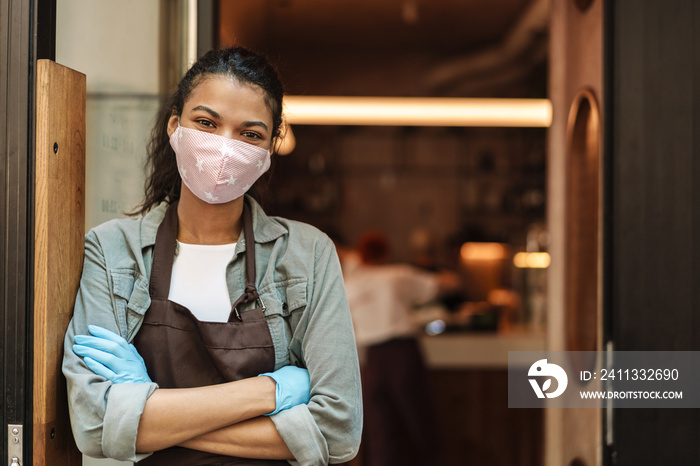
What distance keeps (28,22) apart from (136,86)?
2.45ft

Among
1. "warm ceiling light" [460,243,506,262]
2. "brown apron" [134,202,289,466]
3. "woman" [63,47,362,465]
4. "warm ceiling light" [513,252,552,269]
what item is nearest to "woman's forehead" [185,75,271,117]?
"woman" [63,47,362,465]

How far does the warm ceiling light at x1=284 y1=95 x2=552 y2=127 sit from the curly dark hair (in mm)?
3826

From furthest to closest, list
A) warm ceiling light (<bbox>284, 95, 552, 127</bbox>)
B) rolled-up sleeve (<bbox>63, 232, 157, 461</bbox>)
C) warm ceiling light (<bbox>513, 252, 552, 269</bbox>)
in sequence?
warm ceiling light (<bbox>513, 252, 552, 269</bbox>) < warm ceiling light (<bbox>284, 95, 552, 127</bbox>) < rolled-up sleeve (<bbox>63, 232, 157, 461</bbox>)

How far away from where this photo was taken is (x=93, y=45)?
75.3 inches

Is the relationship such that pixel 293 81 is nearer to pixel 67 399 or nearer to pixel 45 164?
pixel 45 164

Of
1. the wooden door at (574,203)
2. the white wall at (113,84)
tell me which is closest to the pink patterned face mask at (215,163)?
the white wall at (113,84)

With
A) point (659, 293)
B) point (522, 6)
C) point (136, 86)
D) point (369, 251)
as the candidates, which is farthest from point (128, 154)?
point (522, 6)

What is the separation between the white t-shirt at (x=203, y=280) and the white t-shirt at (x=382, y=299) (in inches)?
112

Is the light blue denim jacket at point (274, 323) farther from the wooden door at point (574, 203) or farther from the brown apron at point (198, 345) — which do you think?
the wooden door at point (574, 203)

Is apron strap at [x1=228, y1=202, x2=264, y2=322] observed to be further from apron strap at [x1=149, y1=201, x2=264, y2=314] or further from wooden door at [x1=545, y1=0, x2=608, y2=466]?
wooden door at [x1=545, y1=0, x2=608, y2=466]

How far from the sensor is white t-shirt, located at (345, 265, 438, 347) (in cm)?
452

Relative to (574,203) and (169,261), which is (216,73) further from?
→ (574,203)

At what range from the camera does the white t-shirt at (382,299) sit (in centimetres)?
452

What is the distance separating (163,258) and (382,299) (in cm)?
313
